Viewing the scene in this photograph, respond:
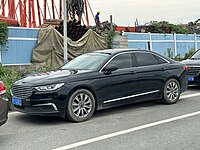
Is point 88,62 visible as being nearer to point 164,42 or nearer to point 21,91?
point 21,91

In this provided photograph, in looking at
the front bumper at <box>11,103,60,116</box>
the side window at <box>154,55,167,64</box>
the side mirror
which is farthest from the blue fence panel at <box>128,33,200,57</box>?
the front bumper at <box>11,103,60,116</box>

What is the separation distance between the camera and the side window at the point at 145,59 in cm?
875

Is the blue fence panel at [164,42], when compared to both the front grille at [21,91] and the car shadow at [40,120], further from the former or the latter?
the front grille at [21,91]

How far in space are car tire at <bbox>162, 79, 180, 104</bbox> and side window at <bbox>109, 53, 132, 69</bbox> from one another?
1.32 meters

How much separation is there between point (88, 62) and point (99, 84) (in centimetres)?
91

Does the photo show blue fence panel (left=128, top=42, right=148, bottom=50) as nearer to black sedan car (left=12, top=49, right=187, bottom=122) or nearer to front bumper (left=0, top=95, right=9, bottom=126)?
black sedan car (left=12, top=49, right=187, bottom=122)

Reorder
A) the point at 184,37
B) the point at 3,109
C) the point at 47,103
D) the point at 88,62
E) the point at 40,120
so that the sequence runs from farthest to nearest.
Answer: the point at 184,37 < the point at 88,62 < the point at 40,120 < the point at 47,103 < the point at 3,109

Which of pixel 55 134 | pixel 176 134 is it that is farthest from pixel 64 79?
pixel 176 134

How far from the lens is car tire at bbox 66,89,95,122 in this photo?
7160mm

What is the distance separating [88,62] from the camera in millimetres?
8305

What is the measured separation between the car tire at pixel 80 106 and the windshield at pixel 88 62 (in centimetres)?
79

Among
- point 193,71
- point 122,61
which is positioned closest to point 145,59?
point 122,61

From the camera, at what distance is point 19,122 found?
24.4 ft

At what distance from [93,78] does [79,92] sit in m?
0.49
